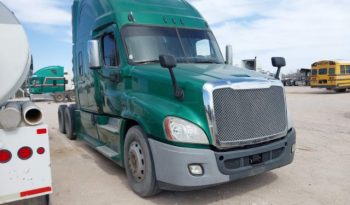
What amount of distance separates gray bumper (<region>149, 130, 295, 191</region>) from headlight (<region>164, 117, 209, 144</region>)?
0.34ft

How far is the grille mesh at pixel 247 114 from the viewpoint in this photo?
11.7ft

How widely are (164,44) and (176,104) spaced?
1.44 meters

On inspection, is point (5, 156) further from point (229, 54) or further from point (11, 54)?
point (229, 54)

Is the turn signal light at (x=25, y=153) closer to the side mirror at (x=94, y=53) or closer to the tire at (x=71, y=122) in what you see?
the side mirror at (x=94, y=53)

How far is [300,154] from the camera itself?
19.9 ft

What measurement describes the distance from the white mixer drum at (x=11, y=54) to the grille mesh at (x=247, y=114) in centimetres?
212

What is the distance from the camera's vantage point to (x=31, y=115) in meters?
2.94

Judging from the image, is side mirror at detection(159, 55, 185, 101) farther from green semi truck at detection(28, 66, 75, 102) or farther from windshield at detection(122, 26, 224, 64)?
green semi truck at detection(28, 66, 75, 102)

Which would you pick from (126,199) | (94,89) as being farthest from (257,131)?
(94,89)

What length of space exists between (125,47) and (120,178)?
2.14 m

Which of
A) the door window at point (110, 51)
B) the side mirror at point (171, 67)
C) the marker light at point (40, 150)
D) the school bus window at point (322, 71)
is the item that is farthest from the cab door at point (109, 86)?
the school bus window at point (322, 71)

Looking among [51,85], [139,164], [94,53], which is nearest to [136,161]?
[139,164]

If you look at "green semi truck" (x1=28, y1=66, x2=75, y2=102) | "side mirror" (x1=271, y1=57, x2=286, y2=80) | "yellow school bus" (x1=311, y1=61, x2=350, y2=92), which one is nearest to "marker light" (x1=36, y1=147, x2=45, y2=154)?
"side mirror" (x1=271, y1=57, x2=286, y2=80)

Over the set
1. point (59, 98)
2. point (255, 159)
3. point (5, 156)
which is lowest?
point (59, 98)
